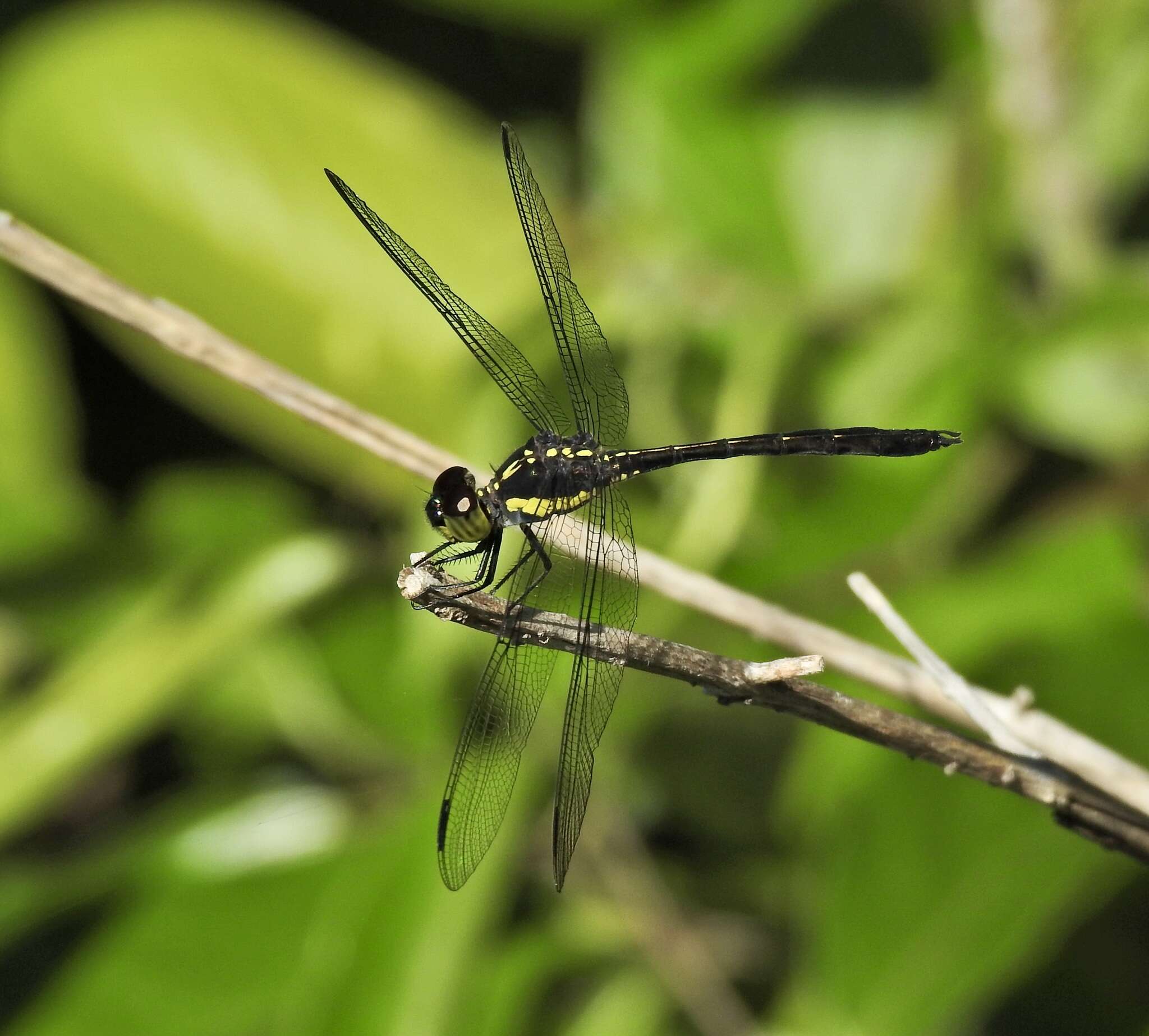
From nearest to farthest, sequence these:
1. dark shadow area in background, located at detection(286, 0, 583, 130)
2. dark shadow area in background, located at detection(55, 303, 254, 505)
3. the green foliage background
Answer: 1. the green foliage background
2. dark shadow area in background, located at detection(55, 303, 254, 505)
3. dark shadow area in background, located at detection(286, 0, 583, 130)

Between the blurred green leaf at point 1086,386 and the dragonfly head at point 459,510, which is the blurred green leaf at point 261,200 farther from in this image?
the blurred green leaf at point 1086,386

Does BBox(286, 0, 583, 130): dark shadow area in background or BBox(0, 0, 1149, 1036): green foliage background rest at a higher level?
BBox(286, 0, 583, 130): dark shadow area in background

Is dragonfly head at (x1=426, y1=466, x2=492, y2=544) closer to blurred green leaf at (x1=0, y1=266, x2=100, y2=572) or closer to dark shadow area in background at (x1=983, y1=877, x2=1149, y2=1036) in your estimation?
blurred green leaf at (x1=0, y1=266, x2=100, y2=572)

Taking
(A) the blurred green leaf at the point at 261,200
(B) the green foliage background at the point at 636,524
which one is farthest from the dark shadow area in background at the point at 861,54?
(A) the blurred green leaf at the point at 261,200

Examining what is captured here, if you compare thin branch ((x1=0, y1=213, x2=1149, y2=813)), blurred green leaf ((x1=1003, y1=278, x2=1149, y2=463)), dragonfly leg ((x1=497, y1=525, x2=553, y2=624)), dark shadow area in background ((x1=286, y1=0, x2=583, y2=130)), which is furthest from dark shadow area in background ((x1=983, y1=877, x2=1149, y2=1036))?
dark shadow area in background ((x1=286, y1=0, x2=583, y2=130))

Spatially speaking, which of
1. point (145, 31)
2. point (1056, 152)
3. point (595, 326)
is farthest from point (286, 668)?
point (1056, 152)

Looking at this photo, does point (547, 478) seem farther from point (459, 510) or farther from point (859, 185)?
point (859, 185)
